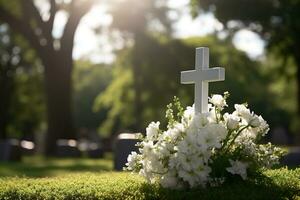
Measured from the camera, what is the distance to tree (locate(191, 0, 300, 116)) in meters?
20.9

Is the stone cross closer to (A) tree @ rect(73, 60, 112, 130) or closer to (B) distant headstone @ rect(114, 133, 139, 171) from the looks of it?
(B) distant headstone @ rect(114, 133, 139, 171)

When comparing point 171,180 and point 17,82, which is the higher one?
point 17,82

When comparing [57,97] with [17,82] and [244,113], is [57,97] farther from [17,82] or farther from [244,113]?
[244,113]

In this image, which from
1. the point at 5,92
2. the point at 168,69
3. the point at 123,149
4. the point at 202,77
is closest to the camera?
the point at 202,77

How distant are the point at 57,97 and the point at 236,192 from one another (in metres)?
23.7

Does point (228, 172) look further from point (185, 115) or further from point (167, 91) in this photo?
point (167, 91)

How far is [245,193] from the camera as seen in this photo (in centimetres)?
675

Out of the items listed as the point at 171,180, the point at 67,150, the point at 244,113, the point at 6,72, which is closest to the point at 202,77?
the point at 244,113

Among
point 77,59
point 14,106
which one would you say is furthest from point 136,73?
point 14,106

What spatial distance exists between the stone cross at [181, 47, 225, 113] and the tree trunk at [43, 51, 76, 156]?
21168 mm

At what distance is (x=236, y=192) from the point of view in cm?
680

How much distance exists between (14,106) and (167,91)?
1809 cm

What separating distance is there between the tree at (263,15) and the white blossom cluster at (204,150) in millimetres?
11396

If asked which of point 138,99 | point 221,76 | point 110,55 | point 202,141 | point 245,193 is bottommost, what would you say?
point 245,193
